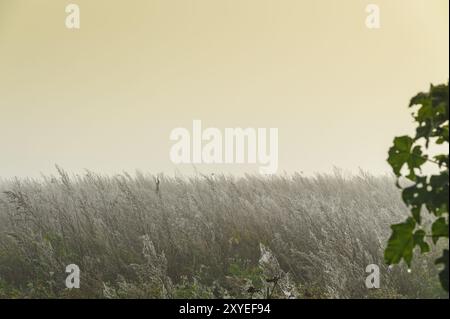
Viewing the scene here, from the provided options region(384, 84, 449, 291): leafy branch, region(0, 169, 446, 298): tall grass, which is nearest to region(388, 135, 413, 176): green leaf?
region(384, 84, 449, 291): leafy branch

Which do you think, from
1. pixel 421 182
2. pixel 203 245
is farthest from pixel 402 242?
pixel 203 245

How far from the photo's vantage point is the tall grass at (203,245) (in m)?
4.30

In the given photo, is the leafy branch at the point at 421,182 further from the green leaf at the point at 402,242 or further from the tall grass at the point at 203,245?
the tall grass at the point at 203,245

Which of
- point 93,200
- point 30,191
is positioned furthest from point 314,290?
point 30,191

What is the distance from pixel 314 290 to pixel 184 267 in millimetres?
958

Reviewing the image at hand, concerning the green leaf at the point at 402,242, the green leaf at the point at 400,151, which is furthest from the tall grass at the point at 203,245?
the green leaf at the point at 400,151

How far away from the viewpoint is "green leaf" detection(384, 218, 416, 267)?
9.32 ft

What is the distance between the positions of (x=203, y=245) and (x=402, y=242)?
1.99 meters

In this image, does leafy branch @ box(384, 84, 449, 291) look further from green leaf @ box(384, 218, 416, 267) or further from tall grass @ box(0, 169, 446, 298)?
tall grass @ box(0, 169, 446, 298)

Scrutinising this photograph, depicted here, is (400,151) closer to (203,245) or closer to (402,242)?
(402,242)

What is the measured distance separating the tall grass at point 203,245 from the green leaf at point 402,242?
1198 mm

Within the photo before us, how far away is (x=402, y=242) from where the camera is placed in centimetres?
285

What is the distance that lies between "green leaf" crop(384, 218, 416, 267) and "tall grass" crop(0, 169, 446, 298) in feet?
3.93

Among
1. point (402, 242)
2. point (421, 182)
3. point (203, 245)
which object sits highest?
point (421, 182)
